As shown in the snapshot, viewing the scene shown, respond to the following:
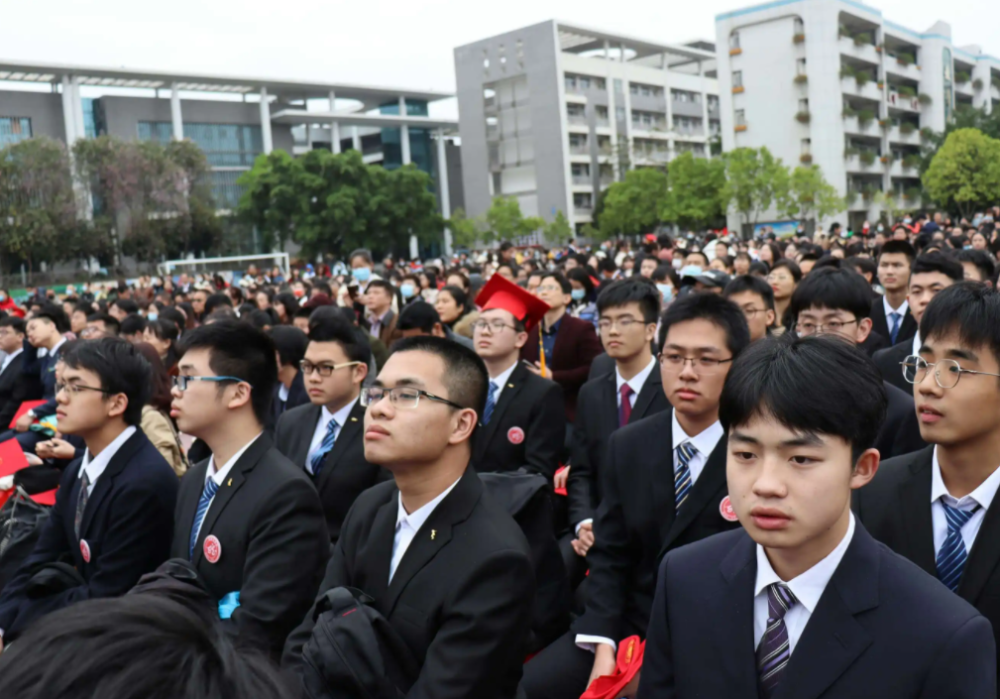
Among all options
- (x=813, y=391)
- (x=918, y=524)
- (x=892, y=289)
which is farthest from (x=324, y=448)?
(x=892, y=289)

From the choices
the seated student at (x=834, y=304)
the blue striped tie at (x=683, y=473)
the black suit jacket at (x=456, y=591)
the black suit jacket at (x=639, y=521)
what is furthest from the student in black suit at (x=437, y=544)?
the seated student at (x=834, y=304)

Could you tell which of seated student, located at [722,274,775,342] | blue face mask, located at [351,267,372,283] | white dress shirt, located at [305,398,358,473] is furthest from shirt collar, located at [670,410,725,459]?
blue face mask, located at [351,267,372,283]

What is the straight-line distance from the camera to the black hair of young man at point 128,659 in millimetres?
1017

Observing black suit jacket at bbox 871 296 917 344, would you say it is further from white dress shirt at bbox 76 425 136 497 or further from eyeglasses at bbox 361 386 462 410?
white dress shirt at bbox 76 425 136 497

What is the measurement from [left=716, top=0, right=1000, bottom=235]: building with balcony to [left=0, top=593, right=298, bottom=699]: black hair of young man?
4920 cm

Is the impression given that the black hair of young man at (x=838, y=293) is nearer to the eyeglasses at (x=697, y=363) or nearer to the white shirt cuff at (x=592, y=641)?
the eyeglasses at (x=697, y=363)

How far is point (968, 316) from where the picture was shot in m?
2.67

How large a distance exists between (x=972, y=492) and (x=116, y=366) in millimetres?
3456

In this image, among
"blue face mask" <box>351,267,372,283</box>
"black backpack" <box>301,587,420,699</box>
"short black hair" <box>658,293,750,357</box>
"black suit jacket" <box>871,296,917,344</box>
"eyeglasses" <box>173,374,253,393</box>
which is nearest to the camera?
"black backpack" <box>301,587,420,699</box>

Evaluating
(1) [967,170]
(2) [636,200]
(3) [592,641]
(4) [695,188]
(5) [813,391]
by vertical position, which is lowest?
(3) [592,641]

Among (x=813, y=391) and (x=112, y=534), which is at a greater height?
(x=813, y=391)

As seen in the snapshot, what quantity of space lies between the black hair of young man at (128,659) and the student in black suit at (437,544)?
140cm

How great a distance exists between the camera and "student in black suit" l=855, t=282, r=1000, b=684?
2354mm

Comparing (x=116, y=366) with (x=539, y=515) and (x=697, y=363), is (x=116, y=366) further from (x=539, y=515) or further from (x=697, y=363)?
(x=697, y=363)
